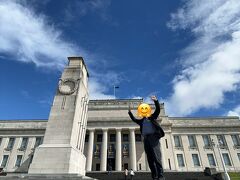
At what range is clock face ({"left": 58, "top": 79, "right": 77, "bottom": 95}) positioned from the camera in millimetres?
18297

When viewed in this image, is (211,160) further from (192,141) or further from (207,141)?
(192,141)

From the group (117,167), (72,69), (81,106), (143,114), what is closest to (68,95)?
(81,106)

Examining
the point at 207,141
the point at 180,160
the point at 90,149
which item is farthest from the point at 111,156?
the point at 207,141

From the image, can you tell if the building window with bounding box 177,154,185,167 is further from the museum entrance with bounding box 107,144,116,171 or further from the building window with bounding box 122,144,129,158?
the museum entrance with bounding box 107,144,116,171

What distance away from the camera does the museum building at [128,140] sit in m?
44.4

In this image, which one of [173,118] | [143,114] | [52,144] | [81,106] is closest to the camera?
[143,114]

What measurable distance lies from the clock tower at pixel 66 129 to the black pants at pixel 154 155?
395 inches

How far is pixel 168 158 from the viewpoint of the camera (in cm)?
4400

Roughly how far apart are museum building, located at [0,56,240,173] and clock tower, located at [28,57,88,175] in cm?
2601

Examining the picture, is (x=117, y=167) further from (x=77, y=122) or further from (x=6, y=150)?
(x=6, y=150)

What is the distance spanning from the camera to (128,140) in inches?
1900

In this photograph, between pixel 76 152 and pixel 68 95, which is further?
pixel 68 95

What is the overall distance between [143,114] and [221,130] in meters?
51.4

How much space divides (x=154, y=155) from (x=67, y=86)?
14457mm
